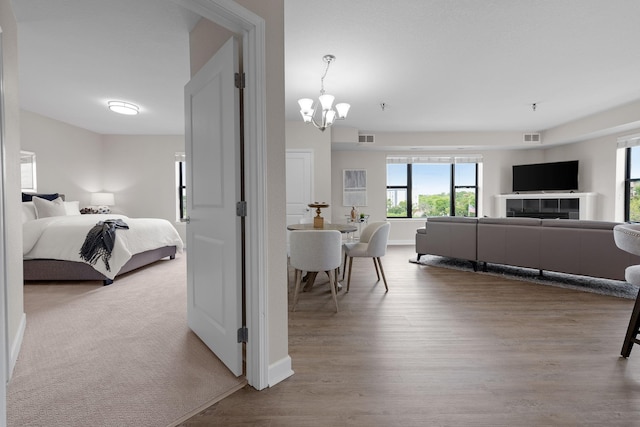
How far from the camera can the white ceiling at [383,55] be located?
2477 millimetres

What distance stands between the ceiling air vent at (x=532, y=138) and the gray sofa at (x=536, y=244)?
361 cm

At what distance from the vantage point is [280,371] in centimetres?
173

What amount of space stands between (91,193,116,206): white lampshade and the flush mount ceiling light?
6.90 feet

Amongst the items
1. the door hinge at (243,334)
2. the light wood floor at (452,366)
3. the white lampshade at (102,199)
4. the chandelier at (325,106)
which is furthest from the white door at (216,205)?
the white lampshade at (102,199)

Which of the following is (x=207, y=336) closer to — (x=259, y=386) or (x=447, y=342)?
(x=259, y=386)

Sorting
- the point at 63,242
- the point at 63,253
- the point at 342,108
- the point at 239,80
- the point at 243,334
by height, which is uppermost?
the point at 342,108

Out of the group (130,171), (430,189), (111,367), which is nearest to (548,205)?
(430,189)

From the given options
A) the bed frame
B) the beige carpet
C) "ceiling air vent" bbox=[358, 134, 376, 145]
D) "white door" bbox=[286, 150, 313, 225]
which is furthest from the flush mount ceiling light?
"ceiling air vent" bbox=[358, 134, 376, 145]

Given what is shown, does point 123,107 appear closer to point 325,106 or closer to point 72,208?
point 72,208

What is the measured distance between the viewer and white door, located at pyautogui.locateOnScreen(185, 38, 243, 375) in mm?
1694

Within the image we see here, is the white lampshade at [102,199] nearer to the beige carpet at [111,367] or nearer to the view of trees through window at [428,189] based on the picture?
the beige carpet at [111,367]

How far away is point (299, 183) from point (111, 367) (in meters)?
4.40

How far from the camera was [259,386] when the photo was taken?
164cm

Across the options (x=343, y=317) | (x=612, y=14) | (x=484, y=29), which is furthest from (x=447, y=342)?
(x=612, y=14)
